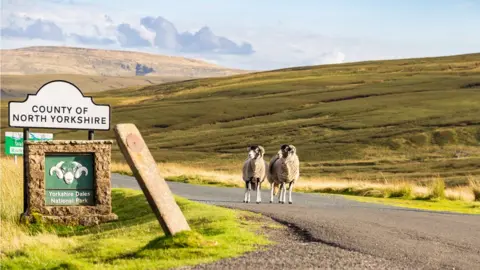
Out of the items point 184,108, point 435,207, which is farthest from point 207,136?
point 435,207

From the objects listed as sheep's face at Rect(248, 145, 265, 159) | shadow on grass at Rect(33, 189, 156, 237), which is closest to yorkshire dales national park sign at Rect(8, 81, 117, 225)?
shadow on grass at Rect(33, 189, 156, 237)

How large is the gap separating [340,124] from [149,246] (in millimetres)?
92807

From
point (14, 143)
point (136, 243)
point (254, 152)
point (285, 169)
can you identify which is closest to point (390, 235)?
point (136, 243)

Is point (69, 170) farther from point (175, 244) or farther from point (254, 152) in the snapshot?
point (175, 244)

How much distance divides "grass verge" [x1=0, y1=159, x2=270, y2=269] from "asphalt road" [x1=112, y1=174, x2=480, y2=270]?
4.00 ft

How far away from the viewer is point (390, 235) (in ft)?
55.5

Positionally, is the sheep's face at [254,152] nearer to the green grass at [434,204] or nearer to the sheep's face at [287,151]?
the sheep's face at [287,151]

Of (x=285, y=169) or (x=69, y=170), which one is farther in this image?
(x=285, y=169)

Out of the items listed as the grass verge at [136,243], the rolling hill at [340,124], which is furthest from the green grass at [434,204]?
the rolling hill at [340,124]

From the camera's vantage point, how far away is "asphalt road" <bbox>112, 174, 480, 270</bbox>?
1380 cm

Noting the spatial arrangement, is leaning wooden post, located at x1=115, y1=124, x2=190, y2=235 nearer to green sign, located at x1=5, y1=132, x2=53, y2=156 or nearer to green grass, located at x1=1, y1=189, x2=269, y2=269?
green grass, located at x1=1, y1=189, x2=269, y2=269

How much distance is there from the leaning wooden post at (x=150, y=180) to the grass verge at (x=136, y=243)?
0.99 ft

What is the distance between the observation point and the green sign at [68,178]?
23.0 metres

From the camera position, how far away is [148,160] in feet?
49.4
